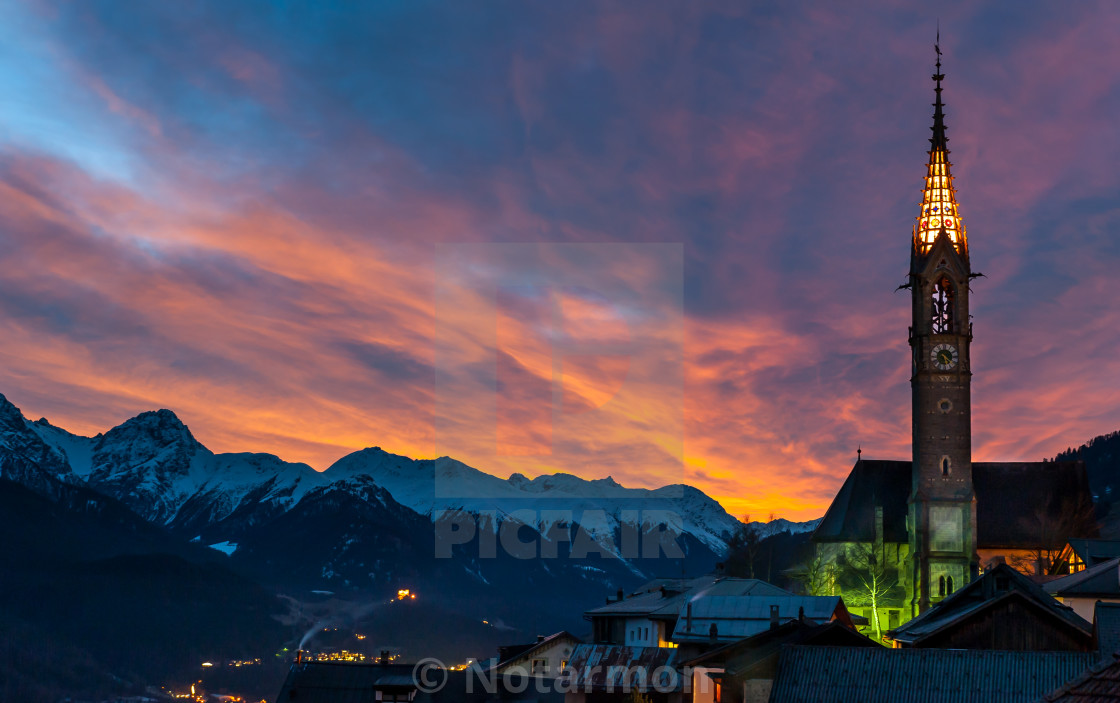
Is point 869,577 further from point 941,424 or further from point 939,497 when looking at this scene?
point 941,424

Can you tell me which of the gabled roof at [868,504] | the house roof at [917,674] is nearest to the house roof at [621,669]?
the house roof at [917,674]

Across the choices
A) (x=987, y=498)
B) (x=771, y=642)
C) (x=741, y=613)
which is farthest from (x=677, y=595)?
(x=771, y=642)

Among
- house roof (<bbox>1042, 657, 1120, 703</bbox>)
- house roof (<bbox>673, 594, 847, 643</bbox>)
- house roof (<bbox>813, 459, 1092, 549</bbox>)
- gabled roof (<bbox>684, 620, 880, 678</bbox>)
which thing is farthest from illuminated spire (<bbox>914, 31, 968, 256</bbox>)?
house roof (<bbox>1042, 657, 1120, 703</bbox>)

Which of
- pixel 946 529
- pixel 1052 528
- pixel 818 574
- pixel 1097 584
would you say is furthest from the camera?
pixel 818 574

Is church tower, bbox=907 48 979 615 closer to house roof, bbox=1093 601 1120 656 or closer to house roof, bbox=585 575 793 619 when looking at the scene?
house roof, bbox=585 575 793 619

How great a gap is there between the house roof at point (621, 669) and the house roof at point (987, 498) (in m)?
39.9

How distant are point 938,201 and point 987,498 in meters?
26.8

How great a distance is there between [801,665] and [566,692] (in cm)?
2565

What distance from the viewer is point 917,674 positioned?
2002 inches

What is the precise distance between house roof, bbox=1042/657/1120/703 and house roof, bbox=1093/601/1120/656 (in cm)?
3275

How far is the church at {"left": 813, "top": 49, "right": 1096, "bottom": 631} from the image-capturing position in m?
105

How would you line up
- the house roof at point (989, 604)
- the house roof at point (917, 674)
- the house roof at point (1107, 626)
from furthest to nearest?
Result: the house roof at point (989, 604), the house roof at point (917, 674), the house roof at point (1107, 626)

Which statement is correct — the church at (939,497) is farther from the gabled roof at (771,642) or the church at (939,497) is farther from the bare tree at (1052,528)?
the gabled roof at (771,642)

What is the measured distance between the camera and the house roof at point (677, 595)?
302 feet
